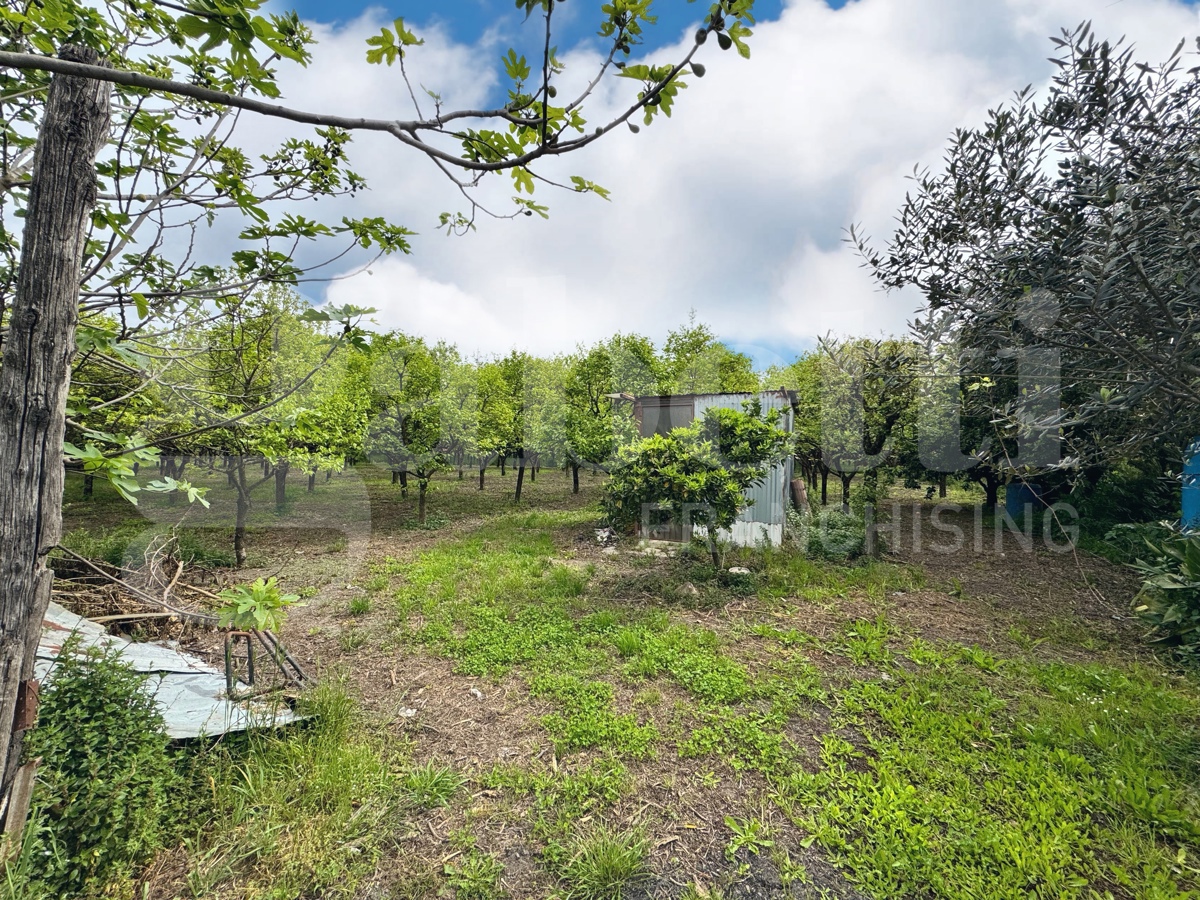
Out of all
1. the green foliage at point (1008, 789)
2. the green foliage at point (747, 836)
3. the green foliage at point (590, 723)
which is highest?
the green foliage at point (1008, 789)

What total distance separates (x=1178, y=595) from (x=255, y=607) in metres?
7.66

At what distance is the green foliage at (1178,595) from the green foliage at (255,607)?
22.2ft

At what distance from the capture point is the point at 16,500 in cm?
160

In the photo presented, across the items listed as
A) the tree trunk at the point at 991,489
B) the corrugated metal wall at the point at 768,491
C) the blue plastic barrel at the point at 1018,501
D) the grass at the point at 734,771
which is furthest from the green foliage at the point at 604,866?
the tree trunk at the point at 991,489

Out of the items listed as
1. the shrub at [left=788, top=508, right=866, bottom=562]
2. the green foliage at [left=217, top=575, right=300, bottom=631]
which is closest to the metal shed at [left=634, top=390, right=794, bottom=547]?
the shrub at [left=788, top=508, right=866, bottom=562]

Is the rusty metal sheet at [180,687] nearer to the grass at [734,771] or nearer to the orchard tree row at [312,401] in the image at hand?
the grass at [734,771]

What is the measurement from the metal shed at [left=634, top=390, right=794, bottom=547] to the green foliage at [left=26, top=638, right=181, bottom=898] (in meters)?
6.95

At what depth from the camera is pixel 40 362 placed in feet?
5.27

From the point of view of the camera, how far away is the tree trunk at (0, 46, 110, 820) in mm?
1583

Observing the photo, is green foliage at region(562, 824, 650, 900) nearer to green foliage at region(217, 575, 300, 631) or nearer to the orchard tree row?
green foliage at region(217, 575, 300, 631)

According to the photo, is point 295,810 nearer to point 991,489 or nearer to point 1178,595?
point 1178,595

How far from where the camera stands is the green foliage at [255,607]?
1677 millimetres

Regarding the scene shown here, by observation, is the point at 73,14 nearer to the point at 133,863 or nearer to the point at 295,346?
the point at 133,863

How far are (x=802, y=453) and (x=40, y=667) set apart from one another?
45.8 feet
